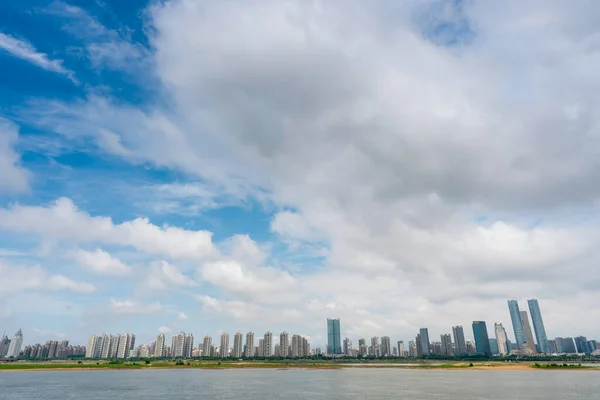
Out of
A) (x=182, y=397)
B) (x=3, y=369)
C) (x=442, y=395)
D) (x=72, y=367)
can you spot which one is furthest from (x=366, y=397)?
(x=3, y=369)

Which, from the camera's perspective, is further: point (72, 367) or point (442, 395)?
point (72, 367)

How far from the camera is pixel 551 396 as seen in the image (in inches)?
2736

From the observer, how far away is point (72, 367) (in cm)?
19275

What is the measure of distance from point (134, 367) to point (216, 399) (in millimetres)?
155320

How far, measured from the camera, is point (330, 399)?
66.7m

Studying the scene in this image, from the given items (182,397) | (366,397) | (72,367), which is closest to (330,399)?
(366,397)

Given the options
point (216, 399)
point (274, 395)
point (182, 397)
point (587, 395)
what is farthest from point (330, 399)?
point (587, 395)

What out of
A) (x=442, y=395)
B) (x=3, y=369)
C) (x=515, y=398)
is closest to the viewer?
(x=515, y=398)

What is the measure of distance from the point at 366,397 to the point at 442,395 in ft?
51.9

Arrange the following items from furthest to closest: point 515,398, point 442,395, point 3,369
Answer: point 3,369
point 442,395
point 515,398

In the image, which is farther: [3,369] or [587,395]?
[3,369]

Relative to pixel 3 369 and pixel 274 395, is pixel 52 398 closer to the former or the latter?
pixel 274 395

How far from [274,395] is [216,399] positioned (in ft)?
39.5

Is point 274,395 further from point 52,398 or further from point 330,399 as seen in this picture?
point 52,398
